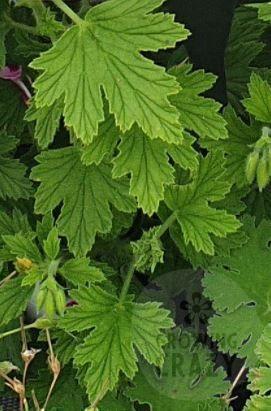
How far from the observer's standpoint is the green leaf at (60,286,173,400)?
1.15 m

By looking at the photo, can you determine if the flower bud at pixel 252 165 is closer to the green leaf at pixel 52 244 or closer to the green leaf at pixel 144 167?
the green leaf at pixel 144 167

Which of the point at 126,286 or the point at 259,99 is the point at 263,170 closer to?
the point at 259,99

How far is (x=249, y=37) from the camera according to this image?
138cm

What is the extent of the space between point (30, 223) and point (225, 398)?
0.36 metres

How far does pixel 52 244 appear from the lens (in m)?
1.16

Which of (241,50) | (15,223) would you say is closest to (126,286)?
(15,223)

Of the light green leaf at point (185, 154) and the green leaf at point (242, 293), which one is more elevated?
the light green leaf at point (185, 154)

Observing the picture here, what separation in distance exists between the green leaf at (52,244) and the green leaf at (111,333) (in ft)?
0.18

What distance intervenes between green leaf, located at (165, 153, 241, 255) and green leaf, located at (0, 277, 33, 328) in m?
0.21

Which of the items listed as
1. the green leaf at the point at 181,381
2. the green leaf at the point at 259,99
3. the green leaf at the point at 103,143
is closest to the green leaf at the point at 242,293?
the green leaf at the point at 181,381

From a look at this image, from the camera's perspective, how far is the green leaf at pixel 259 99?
3.99 feet

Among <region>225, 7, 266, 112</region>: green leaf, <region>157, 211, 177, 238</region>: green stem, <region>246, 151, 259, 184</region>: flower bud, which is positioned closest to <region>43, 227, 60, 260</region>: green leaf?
<region>157, 211, 177, 238</region>: green stem

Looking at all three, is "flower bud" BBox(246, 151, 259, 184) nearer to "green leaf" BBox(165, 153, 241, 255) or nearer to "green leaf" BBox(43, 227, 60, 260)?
"green leaf" BBox(165, 153, 241, 255)

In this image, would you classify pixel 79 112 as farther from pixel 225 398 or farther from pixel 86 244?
pixel 225 398
